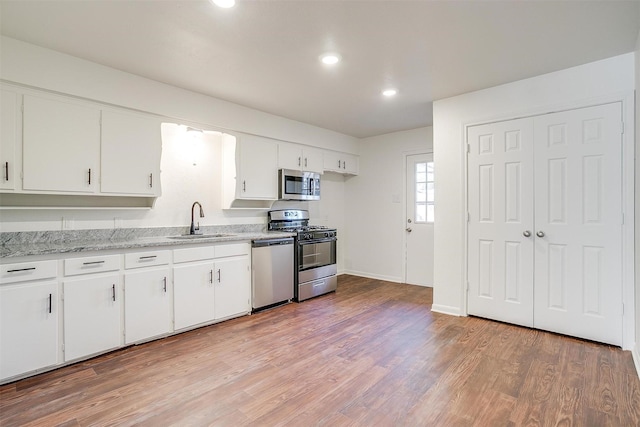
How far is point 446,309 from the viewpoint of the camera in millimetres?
3711

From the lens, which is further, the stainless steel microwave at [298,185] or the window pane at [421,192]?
the window pane at [421,192]

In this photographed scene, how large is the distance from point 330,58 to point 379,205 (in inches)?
128

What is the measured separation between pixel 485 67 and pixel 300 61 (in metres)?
1.67

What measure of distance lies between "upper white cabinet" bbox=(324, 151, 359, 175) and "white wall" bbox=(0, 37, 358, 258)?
0.83 ft

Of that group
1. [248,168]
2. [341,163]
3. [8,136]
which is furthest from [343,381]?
[341,163]

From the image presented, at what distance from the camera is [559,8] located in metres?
2.05

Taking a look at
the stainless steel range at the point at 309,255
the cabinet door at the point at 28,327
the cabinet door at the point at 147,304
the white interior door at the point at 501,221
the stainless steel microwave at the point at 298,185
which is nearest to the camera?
the cabinet door at the point at 28,327

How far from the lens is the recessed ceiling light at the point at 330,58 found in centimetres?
265

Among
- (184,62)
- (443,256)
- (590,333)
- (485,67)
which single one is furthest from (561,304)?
(184,62)

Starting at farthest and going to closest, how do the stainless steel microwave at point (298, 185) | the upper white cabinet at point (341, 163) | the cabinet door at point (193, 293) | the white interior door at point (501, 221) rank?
the upper white cabinet at point (341, 163)
the stainless steel microwave at point (298, 185)
the white interior door at point (501, 221)
the cabinet door at point (193, 293)

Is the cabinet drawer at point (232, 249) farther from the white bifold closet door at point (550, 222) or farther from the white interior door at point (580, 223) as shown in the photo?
the white interior door at point (580, 223)

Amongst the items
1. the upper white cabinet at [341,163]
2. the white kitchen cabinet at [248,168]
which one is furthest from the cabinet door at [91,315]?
the upper white cabinet at [341,163]

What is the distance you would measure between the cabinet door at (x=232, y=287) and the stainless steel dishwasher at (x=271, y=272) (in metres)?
0.09

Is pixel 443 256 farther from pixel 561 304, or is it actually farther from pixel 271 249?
pixel 271 249
